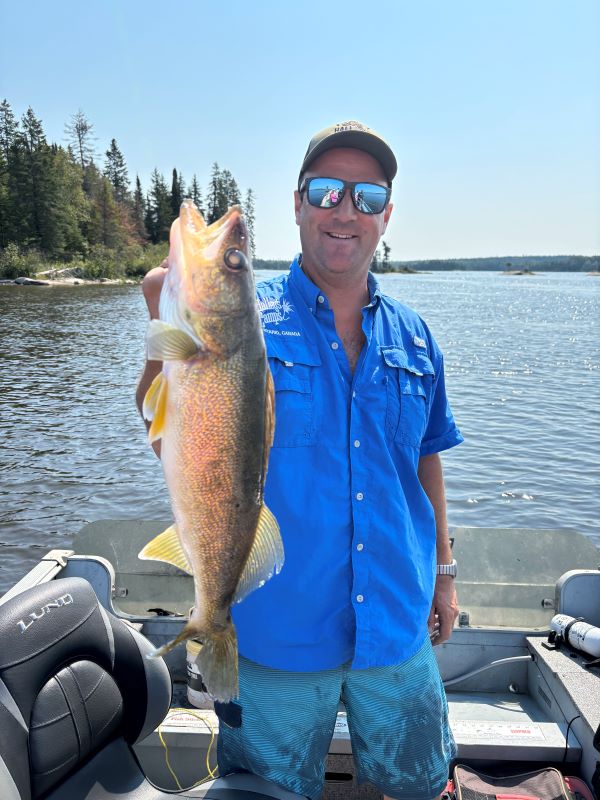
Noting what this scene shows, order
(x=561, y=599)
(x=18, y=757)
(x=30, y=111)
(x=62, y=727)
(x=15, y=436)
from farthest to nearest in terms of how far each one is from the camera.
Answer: (x=30, y=111)
(x=15, y=436)
(x=561, y=599)
(x=62, y=727)
(x=18, y=757)

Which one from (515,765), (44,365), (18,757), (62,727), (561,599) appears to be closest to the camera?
(18,757)

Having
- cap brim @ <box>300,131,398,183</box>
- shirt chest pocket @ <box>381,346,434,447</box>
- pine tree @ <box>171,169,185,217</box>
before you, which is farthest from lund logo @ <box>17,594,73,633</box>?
pine tree @ <box>171,169,185,217</box>

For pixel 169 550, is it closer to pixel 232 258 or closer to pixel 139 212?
pixel 232 258

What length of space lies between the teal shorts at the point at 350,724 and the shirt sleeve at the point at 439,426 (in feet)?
3.04

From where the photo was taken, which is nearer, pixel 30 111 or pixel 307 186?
pixel 307 186

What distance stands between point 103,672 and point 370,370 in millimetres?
1714

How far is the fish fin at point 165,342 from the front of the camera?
5.99 ft

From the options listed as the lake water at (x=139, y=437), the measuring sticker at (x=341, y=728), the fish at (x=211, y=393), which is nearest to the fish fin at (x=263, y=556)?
the fish at (x=211, y=393)

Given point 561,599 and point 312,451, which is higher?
point 312,451

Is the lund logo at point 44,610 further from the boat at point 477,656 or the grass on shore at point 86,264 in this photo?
the grass on shore at point 86,264

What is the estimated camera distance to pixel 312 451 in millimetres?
2490

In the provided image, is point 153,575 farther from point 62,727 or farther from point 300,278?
point 300,278

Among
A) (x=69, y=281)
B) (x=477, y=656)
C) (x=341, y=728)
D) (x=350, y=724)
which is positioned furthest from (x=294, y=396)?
(x=69, y=281)

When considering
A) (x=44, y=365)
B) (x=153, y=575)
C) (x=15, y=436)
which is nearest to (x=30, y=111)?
(x=44, y=365)
